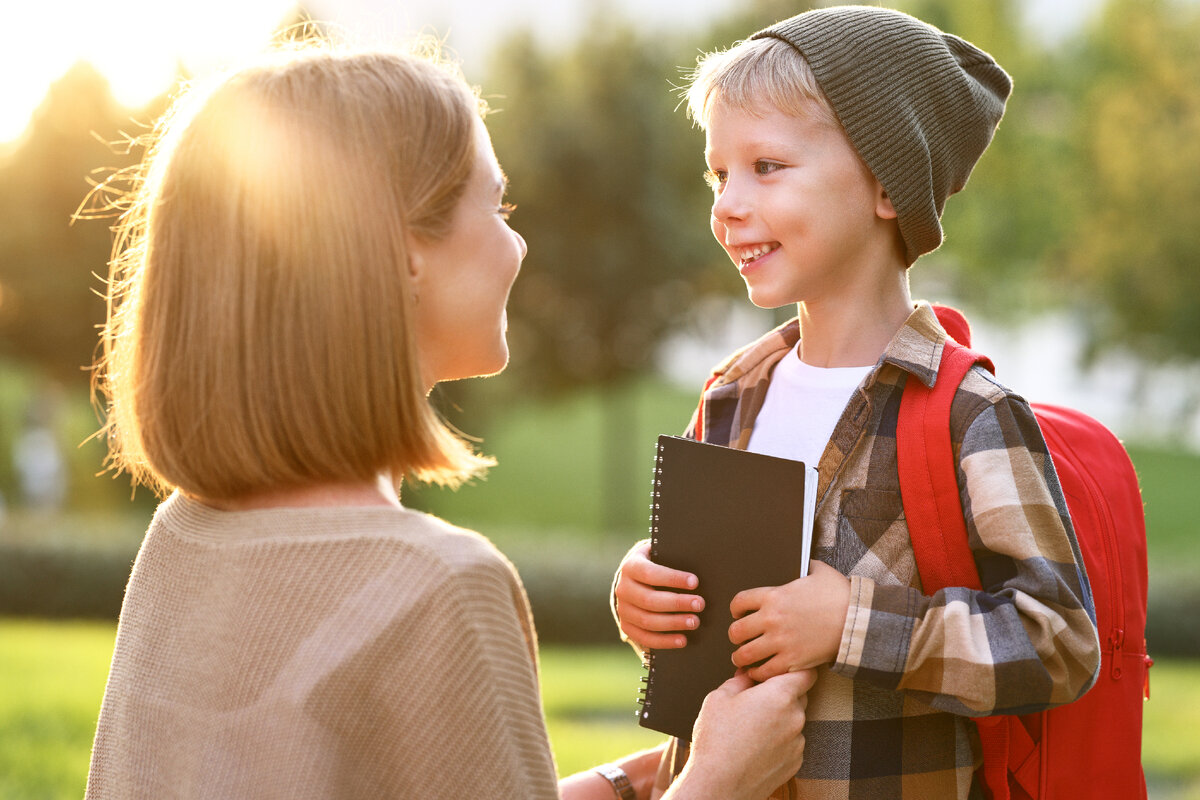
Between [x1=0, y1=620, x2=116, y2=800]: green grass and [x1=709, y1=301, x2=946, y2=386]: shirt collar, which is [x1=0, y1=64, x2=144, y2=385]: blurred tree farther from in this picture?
[x1=709, y1=301, x2=946, y2=386]: shirt collar

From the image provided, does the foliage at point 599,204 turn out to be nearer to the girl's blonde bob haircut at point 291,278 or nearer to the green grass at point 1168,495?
the green grass at point 1168,495

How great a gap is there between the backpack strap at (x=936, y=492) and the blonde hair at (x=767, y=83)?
552 millimetres

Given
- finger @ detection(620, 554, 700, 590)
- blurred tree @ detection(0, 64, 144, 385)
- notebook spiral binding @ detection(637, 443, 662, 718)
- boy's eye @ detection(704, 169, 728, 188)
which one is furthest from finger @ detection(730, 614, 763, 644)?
blurred tree @ detection(0, 64, 144, 385)

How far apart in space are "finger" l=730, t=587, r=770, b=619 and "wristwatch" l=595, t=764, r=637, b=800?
1.83 feet

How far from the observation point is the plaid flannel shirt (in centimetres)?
177

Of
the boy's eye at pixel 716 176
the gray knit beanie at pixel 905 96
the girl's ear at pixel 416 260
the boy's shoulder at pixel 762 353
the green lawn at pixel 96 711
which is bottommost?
the green lawn at pixel 96 711

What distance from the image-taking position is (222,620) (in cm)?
146

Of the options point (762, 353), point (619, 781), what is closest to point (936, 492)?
point (762, 353)

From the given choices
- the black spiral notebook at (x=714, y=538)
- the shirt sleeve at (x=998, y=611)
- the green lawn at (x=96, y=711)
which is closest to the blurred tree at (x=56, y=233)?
the green lawn at (x=96, y=711)

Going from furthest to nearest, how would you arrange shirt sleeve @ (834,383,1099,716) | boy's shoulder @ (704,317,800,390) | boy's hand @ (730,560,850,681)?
boy's shoulder @ (704,317,800,390) → boy's hand @ (730,560,850,681) → shirt sleeve @ (834,383,1099,716)

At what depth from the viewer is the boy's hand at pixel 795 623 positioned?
1858 millimetres

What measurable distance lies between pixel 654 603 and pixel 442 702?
73 centimetres

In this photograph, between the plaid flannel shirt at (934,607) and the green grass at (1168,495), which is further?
the green grass at (1168,495)

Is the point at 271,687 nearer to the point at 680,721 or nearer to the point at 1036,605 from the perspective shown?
the point at 680,721
